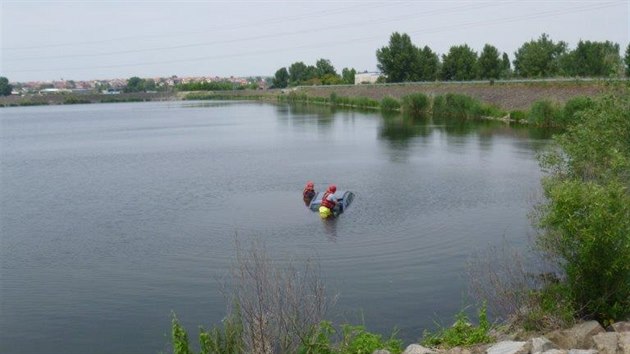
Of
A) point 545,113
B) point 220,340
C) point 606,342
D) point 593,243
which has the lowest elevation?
point 220,340

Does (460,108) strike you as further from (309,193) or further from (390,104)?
(309,193)

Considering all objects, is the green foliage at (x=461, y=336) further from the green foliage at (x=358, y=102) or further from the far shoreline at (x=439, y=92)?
the green foliage at (x=358, y=102)

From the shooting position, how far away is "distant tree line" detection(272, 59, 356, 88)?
147 m

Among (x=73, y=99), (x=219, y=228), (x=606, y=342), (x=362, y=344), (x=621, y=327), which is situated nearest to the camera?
(x=606, y=342)

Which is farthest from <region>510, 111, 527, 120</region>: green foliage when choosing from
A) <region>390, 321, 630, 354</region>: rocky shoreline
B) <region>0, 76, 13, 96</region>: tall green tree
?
<region>0, 76, 13, 96</region>: tall green tree

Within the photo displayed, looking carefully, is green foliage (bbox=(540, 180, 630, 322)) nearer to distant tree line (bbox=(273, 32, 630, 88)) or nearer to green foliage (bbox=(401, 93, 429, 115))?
distant tree line (bbox=(273, 32, 630, 88))

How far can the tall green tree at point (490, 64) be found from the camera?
303 feet

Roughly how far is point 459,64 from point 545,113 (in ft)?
138

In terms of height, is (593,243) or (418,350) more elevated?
(593,243)

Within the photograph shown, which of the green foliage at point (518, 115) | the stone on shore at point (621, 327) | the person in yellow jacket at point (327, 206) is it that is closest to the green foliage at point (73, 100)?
the green foliage at point (518, 115)

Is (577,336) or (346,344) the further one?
(346,344)

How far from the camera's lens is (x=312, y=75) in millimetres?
164625

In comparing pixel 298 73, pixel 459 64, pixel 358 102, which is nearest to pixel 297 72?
pixel 298 73

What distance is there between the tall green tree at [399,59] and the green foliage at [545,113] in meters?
53.5
